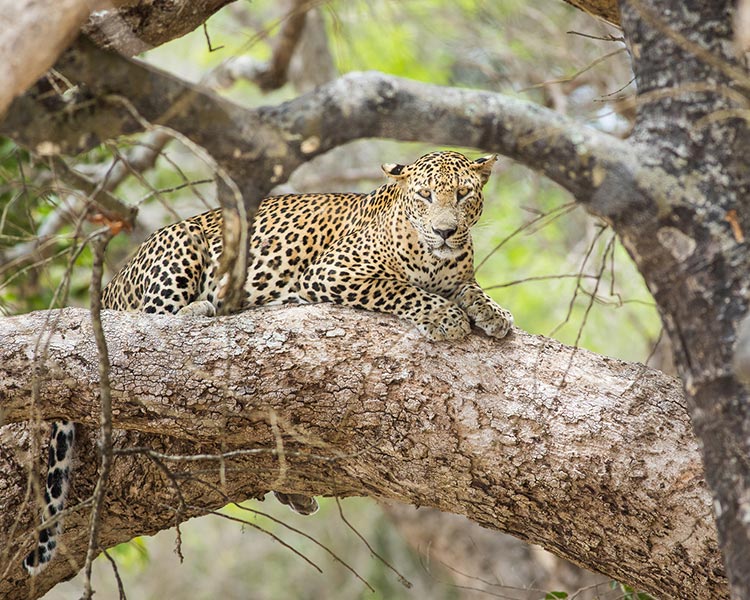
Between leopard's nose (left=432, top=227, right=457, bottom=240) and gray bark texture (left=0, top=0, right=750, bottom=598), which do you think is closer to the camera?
gray bark texture (left=0, top=0, right=750, bottom=598)

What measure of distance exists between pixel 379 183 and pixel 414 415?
8.76 meters

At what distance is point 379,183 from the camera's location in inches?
520

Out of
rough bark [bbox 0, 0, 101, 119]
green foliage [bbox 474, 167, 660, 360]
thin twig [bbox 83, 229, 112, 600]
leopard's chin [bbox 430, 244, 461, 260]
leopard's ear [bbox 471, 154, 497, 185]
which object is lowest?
thin twig [bbox 83, 229, 112, 600]

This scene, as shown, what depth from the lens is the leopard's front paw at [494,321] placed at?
5098 millimetres

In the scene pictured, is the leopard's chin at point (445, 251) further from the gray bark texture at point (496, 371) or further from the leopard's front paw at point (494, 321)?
the gray bark texture at point (496, 371)

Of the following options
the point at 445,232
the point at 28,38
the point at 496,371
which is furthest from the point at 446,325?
the point at 28,38

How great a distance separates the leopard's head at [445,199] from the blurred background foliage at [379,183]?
1074 mm

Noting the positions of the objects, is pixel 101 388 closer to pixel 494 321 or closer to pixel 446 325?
pixel 446 325

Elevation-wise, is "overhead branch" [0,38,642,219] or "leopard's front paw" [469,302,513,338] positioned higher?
"leopard's front paw" [469,302,513,338]

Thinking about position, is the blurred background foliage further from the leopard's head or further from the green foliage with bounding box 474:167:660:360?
the leopard's head

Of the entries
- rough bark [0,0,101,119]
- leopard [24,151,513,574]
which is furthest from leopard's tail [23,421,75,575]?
rough bark [0,0,101,119]

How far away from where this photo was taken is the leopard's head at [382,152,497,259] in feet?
18.3

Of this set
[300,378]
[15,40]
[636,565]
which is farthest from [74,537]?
[15,40]

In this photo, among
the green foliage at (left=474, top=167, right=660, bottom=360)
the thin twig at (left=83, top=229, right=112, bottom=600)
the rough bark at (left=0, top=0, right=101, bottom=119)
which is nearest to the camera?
the rough bark at (left=0, top=0, right=101, bottom=119)
